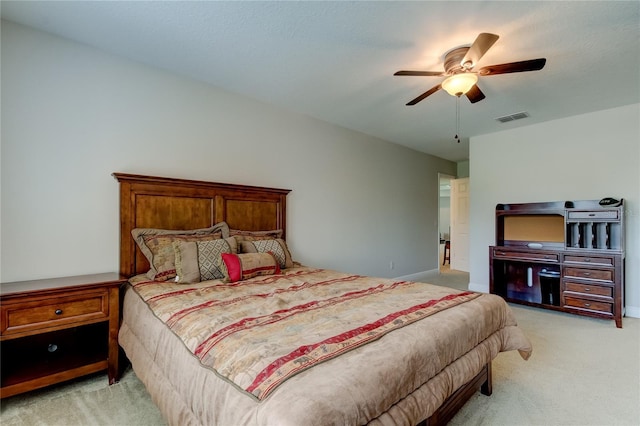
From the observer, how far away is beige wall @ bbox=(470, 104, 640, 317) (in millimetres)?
3670

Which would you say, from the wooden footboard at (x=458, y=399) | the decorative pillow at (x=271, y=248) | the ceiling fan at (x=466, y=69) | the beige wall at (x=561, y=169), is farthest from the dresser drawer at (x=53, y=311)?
the beige wall at (x=561, y=169)

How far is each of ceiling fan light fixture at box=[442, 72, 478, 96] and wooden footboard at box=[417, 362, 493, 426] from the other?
2.08 meters

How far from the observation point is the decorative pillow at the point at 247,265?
2447mm

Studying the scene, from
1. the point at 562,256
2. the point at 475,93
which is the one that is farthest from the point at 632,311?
the point at 475,93

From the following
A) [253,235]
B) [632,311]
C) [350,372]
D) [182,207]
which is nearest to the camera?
[350,372]

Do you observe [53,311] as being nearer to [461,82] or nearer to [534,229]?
[461,82]

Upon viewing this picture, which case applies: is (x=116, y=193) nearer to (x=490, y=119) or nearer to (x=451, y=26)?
(x=451, y=26)

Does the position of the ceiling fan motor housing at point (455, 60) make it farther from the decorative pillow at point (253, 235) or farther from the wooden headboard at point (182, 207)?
the decorative pillow at point (253, 235)

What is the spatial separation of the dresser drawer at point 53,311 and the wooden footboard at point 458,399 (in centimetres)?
212

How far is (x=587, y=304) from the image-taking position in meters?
3.51

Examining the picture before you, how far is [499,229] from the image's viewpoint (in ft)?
14.8

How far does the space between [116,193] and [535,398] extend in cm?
349

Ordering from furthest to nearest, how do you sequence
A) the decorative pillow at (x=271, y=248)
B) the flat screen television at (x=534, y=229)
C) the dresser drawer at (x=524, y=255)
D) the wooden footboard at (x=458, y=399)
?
1. the flat screen television at (x=534, y=229)
2. the dresser drawer at (x=524, y=255)
3. the decorative pillow at (x=271, y=248)
4. the wooden footboard at (x=458, y=399)

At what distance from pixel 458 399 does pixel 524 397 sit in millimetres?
695
